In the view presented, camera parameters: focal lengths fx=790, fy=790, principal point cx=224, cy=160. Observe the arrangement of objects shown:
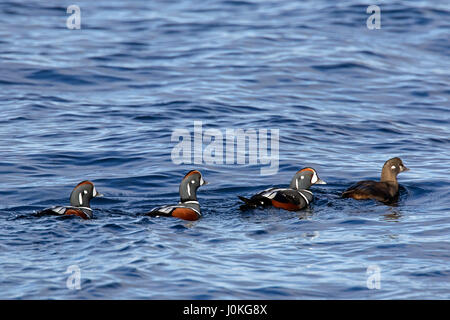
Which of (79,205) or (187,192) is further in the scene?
(187,192)

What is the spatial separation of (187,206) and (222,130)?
234 inches

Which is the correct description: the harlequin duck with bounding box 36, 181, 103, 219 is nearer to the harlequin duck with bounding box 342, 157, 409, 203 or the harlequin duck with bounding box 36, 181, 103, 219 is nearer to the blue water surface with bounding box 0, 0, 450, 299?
the blue water surface with bounding box 0, 0, 450, 299

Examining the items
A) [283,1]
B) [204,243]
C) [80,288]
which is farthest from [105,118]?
[283,1]

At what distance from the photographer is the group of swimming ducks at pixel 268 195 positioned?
11469mm

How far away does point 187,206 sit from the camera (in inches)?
460
